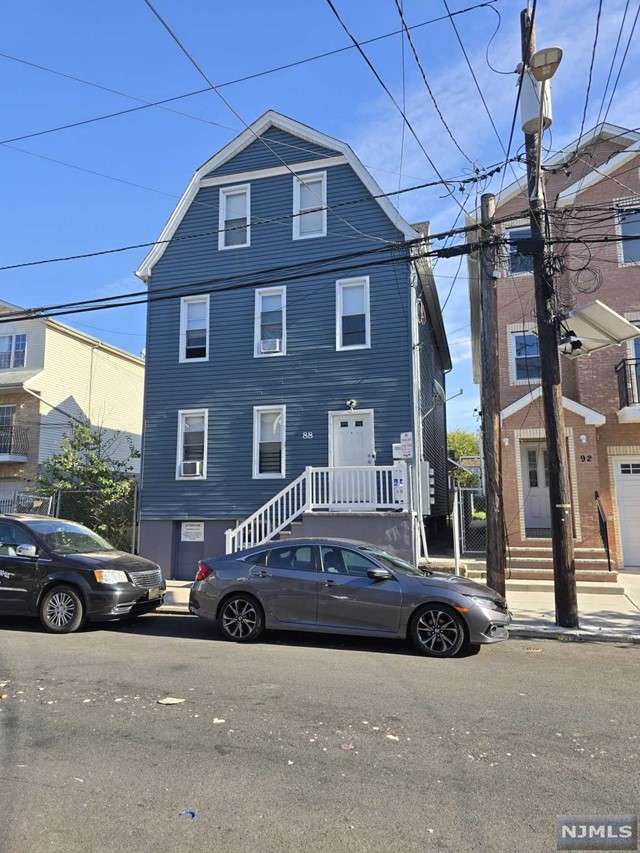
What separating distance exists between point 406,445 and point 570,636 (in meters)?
Answer: 5.38

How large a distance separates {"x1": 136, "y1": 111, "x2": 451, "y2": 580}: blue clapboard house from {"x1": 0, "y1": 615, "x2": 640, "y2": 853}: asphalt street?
23.6 ft

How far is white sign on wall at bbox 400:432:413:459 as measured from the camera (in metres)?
12.8

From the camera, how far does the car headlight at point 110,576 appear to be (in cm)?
852

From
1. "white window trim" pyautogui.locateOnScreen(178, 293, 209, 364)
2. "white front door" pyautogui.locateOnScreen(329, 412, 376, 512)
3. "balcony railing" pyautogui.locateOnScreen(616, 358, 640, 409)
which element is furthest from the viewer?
"white window trim" pyautogui.locateOnScreen(178, 293, 209, 364)

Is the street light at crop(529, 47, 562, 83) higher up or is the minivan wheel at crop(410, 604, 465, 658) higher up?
the street light at crop(529, 47, 562, 83)

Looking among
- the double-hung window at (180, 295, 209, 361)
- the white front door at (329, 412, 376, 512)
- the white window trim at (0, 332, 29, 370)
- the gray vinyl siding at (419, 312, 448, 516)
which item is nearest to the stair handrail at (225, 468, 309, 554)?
the white front door at (329, 412, 376, 512)

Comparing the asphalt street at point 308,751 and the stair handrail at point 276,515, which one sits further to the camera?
the stair handrail at point 276,515

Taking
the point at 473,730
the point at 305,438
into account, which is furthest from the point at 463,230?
the point at 473,730

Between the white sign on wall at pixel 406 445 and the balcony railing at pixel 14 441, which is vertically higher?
the balcony railing at pixel 14 441

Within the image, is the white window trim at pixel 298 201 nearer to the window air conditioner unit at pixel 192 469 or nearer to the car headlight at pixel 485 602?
the window air conditioner unit at pixel 192 469

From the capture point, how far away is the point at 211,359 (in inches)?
631

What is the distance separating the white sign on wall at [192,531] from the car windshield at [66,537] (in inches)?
206

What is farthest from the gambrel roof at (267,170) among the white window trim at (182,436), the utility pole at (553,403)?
the utility pole at (553,403)

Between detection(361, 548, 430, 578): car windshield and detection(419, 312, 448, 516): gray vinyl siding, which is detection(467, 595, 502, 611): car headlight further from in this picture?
detection(419, 312, 448, 516): gray vinyl siding
